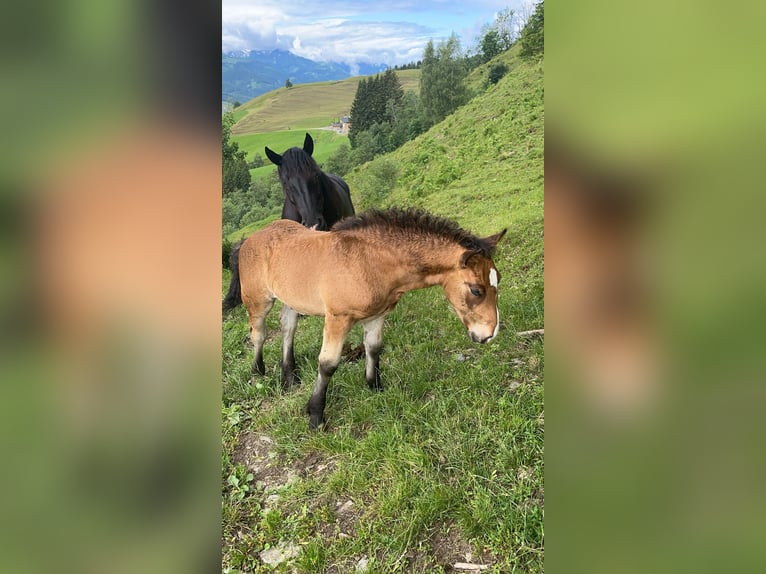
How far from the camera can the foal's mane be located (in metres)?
3.38

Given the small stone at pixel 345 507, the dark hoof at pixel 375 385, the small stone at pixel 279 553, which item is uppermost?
the dark hoof at pixel 375 385

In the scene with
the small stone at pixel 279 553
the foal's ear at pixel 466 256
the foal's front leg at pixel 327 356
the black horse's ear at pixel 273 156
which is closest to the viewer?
the small stone at pixel 279 553

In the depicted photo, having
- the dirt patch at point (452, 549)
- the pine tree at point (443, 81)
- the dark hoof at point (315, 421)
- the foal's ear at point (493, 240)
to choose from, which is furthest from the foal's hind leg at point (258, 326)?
the pine tree at point (443, 81)

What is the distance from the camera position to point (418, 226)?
3479mm

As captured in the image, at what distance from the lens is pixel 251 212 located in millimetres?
5934

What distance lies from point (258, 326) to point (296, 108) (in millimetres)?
2516

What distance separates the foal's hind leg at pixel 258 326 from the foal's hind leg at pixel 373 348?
1083 millimetres

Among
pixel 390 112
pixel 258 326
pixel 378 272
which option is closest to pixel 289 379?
pixel 258 326

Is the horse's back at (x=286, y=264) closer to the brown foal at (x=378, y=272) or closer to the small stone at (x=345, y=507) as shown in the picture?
the brown foal at (x=378, y=272)

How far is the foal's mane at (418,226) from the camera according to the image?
338 cm

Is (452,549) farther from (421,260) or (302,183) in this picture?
(302,183)
